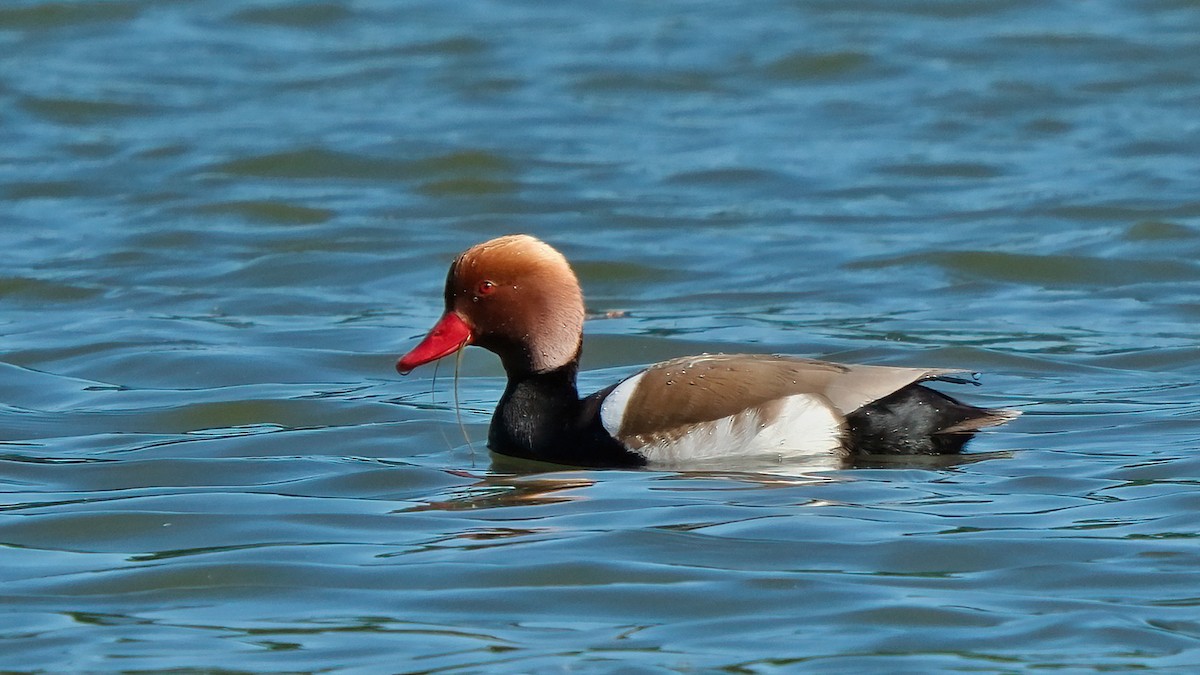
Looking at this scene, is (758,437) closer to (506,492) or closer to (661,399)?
(661,399)

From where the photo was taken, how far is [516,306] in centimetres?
808

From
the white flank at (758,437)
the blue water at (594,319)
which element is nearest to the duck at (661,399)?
the white flank at (758,437)

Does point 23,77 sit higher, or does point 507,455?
point 23,77

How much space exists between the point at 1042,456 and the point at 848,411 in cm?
87

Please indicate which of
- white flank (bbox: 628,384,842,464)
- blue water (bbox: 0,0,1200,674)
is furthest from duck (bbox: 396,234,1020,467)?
blue water (bbox: 0,0,1200,674)

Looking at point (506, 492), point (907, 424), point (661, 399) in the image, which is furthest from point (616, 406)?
point (907, 424)

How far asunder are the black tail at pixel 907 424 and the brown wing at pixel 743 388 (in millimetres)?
86

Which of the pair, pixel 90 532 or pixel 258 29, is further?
pixel 258 29

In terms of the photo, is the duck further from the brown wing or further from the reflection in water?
the reflection in water

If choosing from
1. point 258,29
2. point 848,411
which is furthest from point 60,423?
point 258,29

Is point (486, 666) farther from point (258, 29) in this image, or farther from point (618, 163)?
point (258, 29)

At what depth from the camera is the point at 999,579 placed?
5938 millimetres

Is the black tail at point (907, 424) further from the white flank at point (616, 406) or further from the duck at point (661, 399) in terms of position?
the white flank at point (616, 406)

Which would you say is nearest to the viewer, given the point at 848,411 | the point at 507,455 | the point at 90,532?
the point at 90,532
